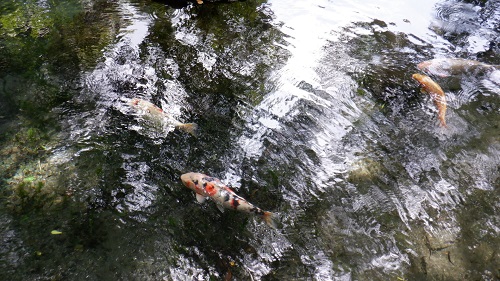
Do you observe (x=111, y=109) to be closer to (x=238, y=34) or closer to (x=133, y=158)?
(x=133, y=158)

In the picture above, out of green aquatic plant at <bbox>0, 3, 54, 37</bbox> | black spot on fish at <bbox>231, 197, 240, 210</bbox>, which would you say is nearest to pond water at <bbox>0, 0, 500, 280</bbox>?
green aquatic plant at <bbox>0, 3, 54, 37</bbox>

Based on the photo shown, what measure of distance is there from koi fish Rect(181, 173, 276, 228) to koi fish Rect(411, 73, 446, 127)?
3.36 metres

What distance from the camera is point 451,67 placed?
602 centimetres

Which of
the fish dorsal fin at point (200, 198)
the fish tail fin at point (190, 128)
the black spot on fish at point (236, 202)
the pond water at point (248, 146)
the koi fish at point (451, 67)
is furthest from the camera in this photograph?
the koi fish at point (451, 67)

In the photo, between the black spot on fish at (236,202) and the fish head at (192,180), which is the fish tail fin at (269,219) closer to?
the black spot on fish at (236,202)

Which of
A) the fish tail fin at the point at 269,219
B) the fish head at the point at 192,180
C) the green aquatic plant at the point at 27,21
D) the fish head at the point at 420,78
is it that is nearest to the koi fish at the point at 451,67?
the fish head at the point at 420,78

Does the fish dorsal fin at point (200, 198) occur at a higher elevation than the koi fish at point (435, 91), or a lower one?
lower

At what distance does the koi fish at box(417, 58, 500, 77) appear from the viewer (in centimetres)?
598

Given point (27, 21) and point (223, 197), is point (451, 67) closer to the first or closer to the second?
point (223, 197)

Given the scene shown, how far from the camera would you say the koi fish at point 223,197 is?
3.89 m

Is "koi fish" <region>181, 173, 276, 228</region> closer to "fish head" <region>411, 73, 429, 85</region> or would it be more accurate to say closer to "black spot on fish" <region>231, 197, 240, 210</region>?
"black spot on fish" <region>231, 197, 240, 210</region>

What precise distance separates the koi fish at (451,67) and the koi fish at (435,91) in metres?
0.32

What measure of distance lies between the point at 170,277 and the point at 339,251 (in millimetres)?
1863

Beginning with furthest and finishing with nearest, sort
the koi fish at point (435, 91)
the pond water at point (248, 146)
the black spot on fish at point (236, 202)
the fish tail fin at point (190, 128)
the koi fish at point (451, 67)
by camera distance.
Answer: the koi fish at point (451, 67), the koi fish at point (435, 91), the fish tail fin at point (190, 128), the black spot on fish at point (236, 202), the pond water at point (248, 146)
